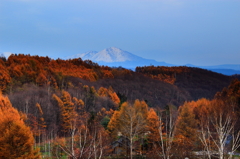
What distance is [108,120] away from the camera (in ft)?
118

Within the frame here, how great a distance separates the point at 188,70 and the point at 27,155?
613 ft

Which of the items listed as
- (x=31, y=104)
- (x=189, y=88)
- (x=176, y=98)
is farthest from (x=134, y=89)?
(x=31, y=104)

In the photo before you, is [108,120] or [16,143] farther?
[108,120]

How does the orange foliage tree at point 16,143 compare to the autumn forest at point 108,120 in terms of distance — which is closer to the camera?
the autumn forest at point 108,120

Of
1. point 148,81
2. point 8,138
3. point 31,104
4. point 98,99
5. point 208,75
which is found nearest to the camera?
point 8,138

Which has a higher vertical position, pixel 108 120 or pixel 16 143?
pixel 16 143

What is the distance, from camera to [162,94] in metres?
116

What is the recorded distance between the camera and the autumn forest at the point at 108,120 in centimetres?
1673

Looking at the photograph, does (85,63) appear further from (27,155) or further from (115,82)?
(27,155)

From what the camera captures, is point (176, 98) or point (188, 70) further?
point (188, 70)

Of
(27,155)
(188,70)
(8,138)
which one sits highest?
(188,70)

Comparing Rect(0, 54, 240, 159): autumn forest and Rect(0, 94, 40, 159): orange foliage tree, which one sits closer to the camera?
Rect(0, 54, 240, 159): autumn forest

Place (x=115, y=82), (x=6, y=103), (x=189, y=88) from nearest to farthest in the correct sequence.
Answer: (x=6, y=103) < (x=115, y=82) < (x=189, y=88)

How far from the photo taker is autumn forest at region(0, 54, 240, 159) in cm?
1673
